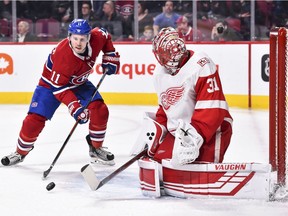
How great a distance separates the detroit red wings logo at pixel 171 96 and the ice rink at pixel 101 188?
416 mm

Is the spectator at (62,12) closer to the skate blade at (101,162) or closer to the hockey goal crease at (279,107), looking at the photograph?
the skate blade at (101,162)

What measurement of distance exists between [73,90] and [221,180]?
4.27 ft

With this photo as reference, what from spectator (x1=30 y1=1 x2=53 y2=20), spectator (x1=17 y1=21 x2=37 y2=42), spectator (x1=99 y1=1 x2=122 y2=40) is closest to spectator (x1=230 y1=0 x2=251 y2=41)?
spectator (x1=99 y1=1 x2=122 y2=40)

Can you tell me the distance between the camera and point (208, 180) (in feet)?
10.5

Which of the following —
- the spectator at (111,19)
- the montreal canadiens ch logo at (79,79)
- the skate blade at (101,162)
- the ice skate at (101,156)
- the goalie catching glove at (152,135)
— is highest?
the spectator at (111,19)

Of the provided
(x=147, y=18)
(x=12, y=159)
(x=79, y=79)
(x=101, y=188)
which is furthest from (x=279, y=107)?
(x=147, y=18)

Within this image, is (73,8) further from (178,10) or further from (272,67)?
(272,67)

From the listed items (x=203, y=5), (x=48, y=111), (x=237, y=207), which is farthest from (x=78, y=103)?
(x=203, y=5)

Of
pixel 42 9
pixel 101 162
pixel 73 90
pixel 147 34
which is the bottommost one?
pixel 101 162

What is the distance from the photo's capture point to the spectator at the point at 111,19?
24.9 feet

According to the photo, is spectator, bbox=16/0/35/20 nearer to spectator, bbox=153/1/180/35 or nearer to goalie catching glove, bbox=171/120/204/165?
spectator, bbox=153/1/180/35

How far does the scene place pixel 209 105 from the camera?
3.14 metres

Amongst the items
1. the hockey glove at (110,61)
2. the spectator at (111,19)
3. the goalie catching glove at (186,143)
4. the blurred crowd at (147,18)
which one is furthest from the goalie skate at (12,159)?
the spectator at (111,19)

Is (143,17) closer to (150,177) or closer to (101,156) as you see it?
(101,156)
